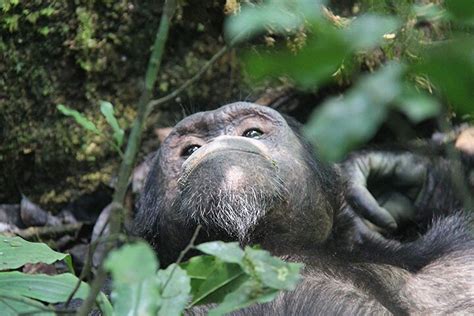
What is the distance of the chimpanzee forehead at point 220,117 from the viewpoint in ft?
14.6

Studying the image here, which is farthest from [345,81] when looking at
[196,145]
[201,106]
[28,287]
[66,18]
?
[28,287]

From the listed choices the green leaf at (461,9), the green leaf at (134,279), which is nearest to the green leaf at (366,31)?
the green leaf at (461,9)

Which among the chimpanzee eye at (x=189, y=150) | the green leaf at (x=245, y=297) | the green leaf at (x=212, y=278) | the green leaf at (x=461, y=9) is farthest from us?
the chimpanzee eye at (x=189, y=150)

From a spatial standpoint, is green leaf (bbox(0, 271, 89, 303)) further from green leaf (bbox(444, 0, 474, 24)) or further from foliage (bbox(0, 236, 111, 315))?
green leaf (bbox(444, 0, 474, 24))

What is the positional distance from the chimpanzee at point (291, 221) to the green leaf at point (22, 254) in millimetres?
855

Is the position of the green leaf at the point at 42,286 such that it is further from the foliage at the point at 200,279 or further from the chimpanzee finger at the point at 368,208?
the chimpanzee finger at the point at 368,208

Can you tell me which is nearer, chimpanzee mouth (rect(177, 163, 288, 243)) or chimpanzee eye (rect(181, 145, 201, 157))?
chimpanzee mouth (rect(177, 163, 288, 243))

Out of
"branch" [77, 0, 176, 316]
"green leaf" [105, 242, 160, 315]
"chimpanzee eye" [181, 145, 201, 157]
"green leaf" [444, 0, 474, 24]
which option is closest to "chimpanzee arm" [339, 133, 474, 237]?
"chimpanzee eye" [181, 145, 201, 157]

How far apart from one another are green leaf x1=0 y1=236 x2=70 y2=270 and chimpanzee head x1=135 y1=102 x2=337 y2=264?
2.95 feet

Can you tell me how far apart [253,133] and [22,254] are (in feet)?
5.45

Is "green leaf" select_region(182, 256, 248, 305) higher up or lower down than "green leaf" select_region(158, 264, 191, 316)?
lower down

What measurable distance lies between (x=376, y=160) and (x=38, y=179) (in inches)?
89.7

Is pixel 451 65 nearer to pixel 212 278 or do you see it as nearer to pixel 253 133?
pixel 212 278

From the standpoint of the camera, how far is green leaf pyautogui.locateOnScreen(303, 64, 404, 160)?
124cm
